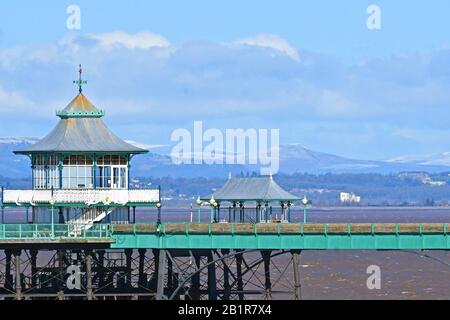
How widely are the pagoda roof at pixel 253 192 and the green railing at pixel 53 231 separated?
8.75 metres

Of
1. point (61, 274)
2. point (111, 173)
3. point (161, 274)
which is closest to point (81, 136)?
point (111, 173)

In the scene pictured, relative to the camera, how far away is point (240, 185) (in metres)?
99.8

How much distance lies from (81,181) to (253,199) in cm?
1047

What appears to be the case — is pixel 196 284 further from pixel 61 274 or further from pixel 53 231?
pixel 53 231

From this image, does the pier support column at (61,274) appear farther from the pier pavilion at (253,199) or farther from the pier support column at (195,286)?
the pier pavilion at (253,199)

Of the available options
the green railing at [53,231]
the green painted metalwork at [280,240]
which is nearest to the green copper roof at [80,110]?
the green railing at [53,231]

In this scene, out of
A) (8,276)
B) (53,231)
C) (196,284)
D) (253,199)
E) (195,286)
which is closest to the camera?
(53,231)

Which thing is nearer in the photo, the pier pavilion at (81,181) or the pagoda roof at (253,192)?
the pier pavilion at (81,181)

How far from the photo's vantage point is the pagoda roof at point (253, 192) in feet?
321

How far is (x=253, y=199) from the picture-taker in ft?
321
